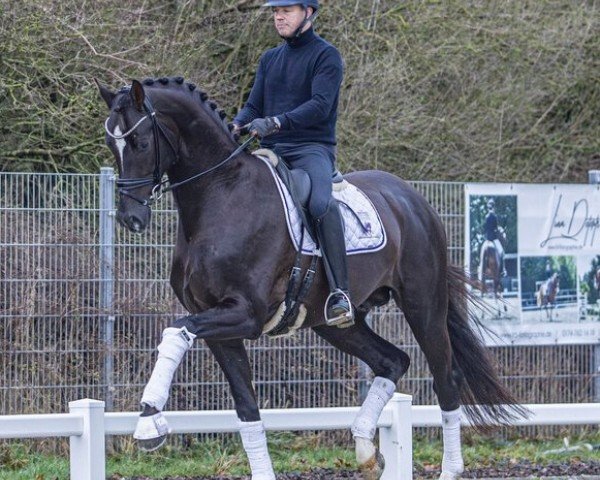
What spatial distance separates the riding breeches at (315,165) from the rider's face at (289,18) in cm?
75

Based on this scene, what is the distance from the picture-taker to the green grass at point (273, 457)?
9508mm

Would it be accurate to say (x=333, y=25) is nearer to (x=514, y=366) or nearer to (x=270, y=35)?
(x=270, y=35)

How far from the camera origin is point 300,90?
303 inches

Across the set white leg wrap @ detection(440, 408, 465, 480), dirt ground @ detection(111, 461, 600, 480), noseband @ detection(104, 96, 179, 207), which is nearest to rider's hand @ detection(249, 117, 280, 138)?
noseband @ detection(104, 96, 179, 207)

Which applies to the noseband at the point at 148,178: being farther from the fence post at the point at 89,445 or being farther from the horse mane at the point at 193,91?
the fence post at the point at 89,445

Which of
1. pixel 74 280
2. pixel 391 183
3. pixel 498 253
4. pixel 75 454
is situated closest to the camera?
pixel 75 454

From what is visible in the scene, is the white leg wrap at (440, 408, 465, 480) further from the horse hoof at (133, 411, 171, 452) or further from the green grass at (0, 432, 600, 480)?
the horse hoof at (133, 411, 171, 452)

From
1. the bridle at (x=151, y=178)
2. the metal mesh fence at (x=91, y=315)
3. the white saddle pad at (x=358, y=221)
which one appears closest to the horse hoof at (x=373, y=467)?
the white saddle pad at (x=358, y=221)

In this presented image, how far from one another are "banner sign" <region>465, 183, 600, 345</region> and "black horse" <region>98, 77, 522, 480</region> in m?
2.62

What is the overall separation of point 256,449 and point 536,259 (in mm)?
4885

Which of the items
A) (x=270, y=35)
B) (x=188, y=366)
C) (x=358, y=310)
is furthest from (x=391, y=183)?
(x=270, y=35)

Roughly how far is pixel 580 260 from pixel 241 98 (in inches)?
152

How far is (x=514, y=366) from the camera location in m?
11.3

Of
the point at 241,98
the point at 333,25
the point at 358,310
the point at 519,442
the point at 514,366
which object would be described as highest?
the point at 333,25
